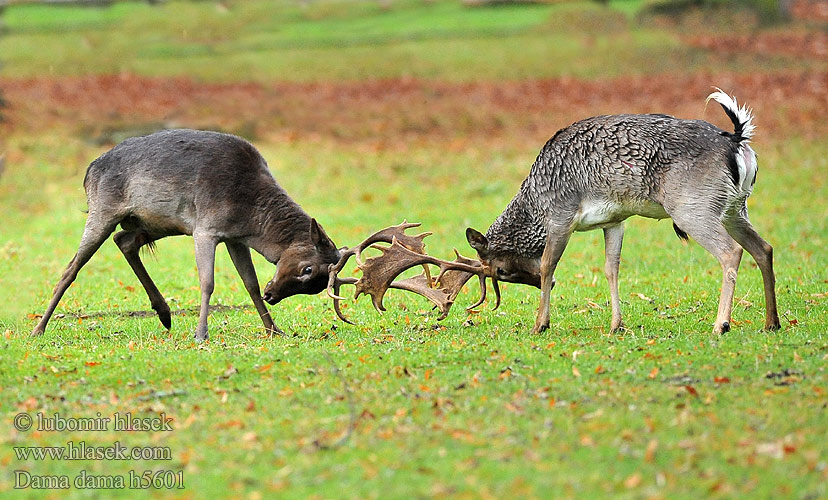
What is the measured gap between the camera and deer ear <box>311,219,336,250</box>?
1085cm

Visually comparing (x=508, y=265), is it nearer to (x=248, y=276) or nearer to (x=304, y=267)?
(x=304, y=267)

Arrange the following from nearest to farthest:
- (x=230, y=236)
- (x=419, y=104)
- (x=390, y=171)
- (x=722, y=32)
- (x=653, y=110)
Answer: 1. (x=230, y=236)
2. (x=390, y=171)
3. (x=653, y=110)
4. (x=419, y=104)
5. (x=722, y=32)

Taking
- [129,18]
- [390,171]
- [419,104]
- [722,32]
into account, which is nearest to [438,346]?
[390,171]

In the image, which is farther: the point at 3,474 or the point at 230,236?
the point at 230,236

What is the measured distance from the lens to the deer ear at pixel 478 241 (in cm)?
1122

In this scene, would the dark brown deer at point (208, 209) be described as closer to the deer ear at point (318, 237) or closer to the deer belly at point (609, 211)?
the deer ear at point (318, 237)

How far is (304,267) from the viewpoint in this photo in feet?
35.9

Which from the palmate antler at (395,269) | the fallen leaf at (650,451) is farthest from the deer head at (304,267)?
the fallen leaf at (650,451)

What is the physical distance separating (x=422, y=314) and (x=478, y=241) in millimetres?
1794

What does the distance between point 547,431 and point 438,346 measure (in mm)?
2713

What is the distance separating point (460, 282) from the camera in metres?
11.6

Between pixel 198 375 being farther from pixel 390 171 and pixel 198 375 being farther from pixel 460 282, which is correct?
pixel 390 171

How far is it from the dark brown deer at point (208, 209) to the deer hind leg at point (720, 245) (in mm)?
3755

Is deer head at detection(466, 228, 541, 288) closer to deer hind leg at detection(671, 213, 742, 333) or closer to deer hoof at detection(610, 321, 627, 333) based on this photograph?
deer hoof at detection(610, 321, 627, 333)
